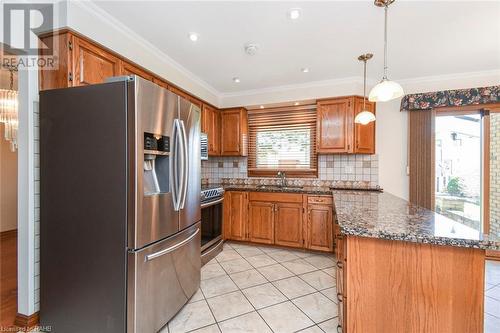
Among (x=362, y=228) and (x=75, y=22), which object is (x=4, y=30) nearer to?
(x=75, y=22)

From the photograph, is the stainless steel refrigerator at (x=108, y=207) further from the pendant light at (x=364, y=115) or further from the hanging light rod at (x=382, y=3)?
the pendant light at (x=364, y=115)

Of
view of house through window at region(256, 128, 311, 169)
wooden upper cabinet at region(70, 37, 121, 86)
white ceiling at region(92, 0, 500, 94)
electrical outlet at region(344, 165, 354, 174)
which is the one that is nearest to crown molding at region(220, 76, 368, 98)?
white ceiling at region(92, 0, 500, 94)

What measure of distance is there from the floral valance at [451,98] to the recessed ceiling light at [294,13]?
228cm

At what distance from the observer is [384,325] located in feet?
3.91

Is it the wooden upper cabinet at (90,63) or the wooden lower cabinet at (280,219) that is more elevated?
the wooden upper cabinet at (90,63)

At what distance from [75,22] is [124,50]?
0.43 metres

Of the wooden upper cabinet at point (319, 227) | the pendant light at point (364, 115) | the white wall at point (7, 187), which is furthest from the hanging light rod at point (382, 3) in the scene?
the white wall at point (7, 187)

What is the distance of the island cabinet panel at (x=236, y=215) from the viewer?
11.6 feet

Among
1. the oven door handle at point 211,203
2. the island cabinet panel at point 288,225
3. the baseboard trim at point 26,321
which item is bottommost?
the baseboard trim at point 26,321

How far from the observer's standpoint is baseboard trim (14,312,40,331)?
1.64 meters

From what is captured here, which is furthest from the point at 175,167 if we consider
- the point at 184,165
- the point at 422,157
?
the point at 422,157

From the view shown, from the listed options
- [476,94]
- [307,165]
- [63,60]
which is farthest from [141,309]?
[476,94]

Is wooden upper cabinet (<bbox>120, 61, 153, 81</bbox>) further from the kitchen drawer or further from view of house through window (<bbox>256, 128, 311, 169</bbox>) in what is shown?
the kitchen drawer

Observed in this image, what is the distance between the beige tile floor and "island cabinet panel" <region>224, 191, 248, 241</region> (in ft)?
1.57
